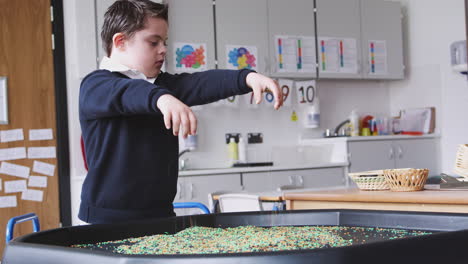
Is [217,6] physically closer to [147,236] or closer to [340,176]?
[340,176]

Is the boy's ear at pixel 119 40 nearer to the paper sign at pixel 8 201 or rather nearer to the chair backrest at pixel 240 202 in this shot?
the chair backrest at pixel 240 202

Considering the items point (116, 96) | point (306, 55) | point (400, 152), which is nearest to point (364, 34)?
point (306, 55)

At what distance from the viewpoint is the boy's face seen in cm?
151

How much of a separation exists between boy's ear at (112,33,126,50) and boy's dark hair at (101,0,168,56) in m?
0.01

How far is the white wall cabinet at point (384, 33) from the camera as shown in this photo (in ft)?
19.3

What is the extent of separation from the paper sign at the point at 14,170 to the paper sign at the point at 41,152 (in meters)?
0.10

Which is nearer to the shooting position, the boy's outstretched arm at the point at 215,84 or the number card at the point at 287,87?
the boy's outstretched arm at the point at 215,84

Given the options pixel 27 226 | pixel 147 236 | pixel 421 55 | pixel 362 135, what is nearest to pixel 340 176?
pixel 362 135

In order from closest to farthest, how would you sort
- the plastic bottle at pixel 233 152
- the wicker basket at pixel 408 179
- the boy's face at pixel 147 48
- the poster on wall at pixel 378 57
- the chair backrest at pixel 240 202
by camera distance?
1. the boy's face at pixel 147 48
2. the wicker basket at pixel 408 179
3. the chair backrest at pixel 240 202
4. the plastic bottle at pixel 233 152
5. the poster on wall at pixel 378 57

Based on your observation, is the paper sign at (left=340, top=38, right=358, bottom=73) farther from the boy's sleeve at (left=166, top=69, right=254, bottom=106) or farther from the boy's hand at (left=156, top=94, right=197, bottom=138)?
the boy's hand at (left=156, top=94, right=197, bottom=138)

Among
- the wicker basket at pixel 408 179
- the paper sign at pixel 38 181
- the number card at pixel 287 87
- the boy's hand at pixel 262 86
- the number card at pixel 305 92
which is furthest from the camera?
the number card at pixel 305 92

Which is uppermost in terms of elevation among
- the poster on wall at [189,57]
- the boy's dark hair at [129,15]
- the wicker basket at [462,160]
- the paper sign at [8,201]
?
the poster on wall at [189,57]

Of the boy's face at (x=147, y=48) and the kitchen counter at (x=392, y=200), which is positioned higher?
the boy's face at (x=147, y=48)

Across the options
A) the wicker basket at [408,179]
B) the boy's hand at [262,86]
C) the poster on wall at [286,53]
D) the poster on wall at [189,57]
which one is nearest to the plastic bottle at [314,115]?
the poster on wall at [286,53]
